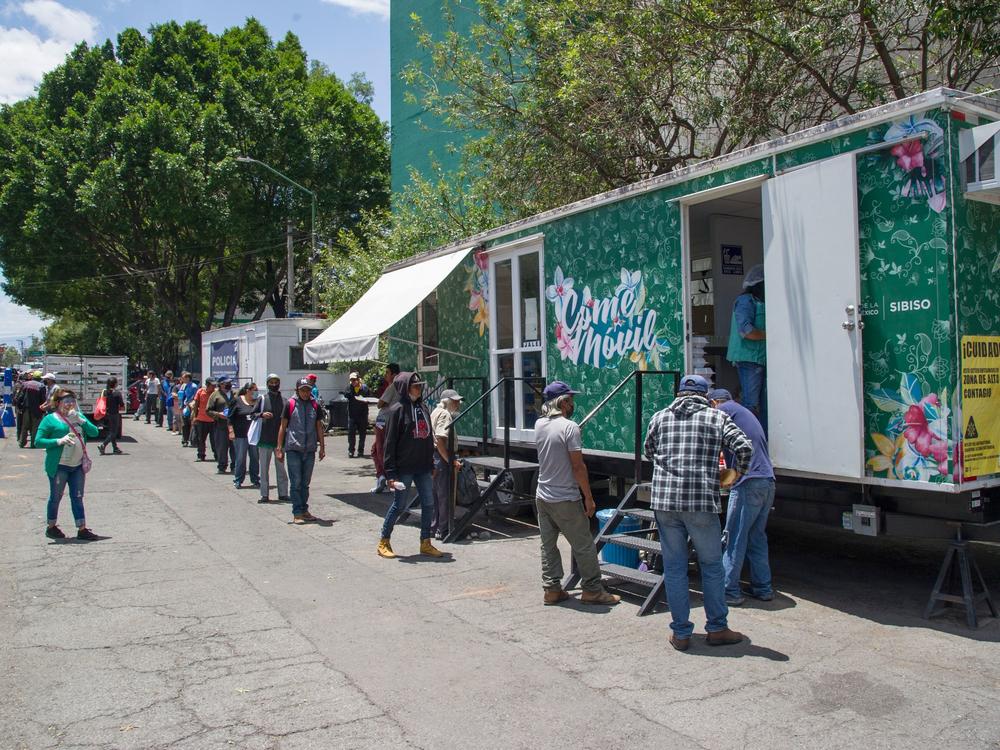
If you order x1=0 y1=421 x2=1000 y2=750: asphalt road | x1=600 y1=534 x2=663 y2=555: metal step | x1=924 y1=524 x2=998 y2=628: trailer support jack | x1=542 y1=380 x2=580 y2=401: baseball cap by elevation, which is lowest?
x1=0 y1=421 x2=1000 y2=750: asphalt road

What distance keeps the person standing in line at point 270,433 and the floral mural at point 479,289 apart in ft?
9.47

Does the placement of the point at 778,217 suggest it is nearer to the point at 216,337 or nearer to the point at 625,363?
the point at 625,363

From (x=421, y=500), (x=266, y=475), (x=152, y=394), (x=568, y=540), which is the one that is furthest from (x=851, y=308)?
Result: (x=152, y=394)

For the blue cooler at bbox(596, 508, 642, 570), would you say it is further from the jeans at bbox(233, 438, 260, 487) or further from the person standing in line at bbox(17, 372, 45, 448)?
the person standing in line at bbox(17, 372, 45, 448)

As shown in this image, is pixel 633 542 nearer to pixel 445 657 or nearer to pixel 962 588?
pixel 445 657

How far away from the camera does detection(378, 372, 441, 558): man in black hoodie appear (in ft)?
27.0

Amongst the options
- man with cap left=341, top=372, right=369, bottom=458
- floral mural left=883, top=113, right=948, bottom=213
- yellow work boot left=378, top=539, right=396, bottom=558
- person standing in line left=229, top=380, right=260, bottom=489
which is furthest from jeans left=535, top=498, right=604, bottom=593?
man with cap left=341, top=372, right=369, bottom=458

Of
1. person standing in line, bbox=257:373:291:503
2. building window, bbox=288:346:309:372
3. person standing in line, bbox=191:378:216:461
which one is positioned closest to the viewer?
person standing in line, bbox=257:373:291:503

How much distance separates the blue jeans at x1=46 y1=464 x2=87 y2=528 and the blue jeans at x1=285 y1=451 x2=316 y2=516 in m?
2.31

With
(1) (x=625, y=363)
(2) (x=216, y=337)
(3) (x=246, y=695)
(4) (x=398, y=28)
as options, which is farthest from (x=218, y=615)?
(4) (x=398, y=28)

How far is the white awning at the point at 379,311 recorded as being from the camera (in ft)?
35.5

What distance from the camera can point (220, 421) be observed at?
15453mm

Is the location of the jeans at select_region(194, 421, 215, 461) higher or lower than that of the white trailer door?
lower

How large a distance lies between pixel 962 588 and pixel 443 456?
4986 millimetres
